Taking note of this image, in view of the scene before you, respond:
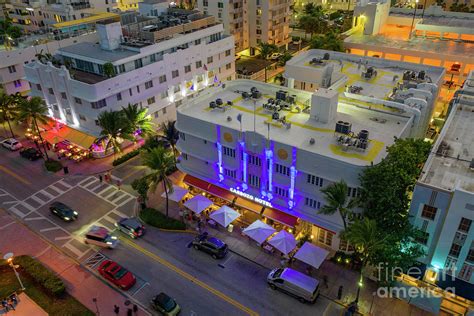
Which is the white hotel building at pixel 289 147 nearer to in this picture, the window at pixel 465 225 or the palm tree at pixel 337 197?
the palm tree at pixel 337 197

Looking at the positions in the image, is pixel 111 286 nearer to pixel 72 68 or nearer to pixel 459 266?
pixel 459 266

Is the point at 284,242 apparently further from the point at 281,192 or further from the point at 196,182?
the point at 196,182

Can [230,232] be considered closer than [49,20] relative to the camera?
Yes

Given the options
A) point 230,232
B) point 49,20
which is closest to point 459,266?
point 230,232

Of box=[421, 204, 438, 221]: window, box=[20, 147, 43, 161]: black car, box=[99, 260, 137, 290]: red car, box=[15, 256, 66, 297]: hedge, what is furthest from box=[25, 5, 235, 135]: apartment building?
box=[421, 204, 438, 221]: window

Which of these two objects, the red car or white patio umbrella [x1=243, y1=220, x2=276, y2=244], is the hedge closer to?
the red car

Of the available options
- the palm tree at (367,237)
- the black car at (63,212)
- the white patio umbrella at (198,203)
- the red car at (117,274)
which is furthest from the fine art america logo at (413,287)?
the black car at (63,212)

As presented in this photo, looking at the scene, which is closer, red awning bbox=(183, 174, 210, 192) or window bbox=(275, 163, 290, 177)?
window bbox=(275, 163, 290, 177)

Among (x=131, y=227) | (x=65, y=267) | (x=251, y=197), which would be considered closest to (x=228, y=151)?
(x=251, y=197)
